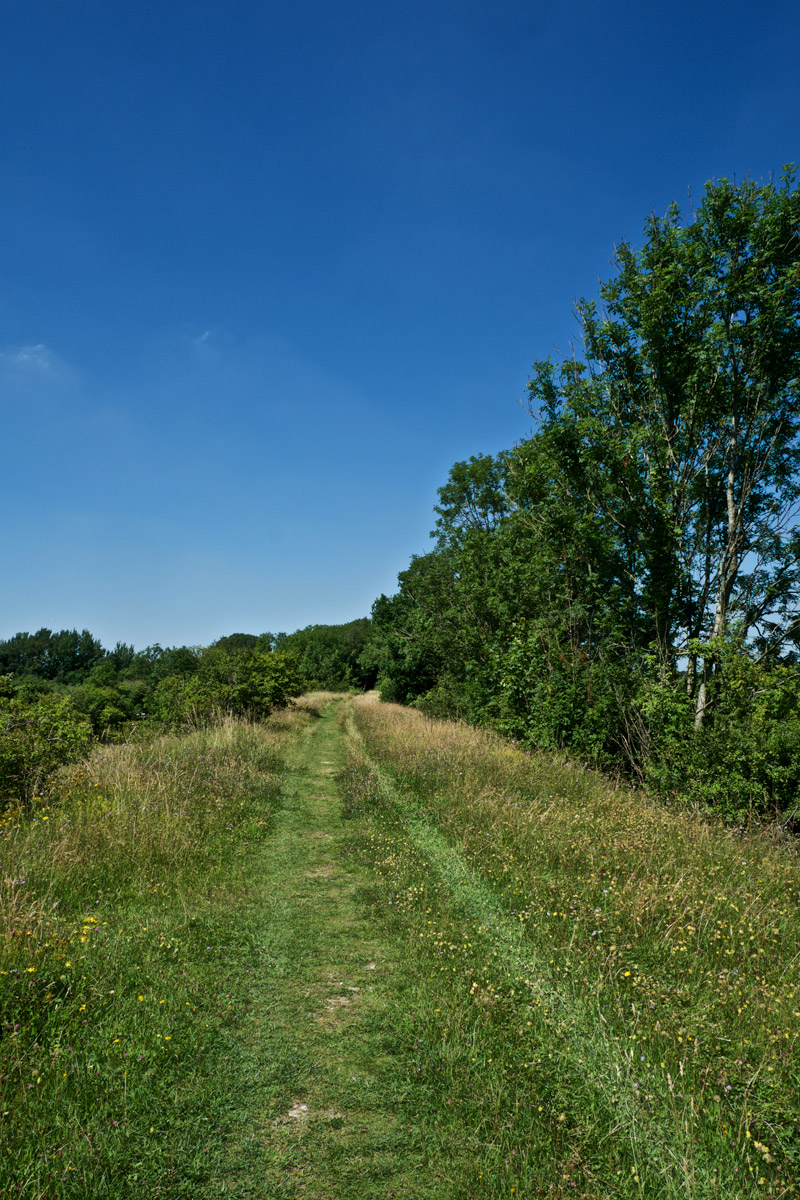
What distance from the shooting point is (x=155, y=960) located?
4836mm

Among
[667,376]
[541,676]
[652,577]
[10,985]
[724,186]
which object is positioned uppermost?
[724,186]

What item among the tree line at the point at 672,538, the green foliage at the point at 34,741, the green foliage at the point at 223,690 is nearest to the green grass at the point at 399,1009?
the green foliage at the point at 34,741

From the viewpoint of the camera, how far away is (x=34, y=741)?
27.9ft

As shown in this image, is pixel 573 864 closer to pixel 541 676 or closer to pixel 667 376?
pixel 541 676

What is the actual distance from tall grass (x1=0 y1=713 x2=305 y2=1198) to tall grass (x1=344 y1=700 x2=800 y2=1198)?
1.58 meters

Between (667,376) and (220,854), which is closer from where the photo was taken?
(220,854)

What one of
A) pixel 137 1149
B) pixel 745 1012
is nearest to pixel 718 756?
pixel 745 1012

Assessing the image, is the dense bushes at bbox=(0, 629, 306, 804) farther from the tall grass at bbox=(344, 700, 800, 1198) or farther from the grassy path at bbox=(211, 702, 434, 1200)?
the tall grass at bbox=(344, 700, 800, 1198)

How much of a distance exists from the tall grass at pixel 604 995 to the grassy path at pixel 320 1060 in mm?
335

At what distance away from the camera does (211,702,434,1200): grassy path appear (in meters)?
2.93

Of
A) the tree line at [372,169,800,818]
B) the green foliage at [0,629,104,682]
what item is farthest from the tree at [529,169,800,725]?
the green foliage at [0,629,104,682]

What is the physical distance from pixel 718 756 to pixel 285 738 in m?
13.2

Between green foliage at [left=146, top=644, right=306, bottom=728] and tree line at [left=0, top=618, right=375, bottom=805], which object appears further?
green foliage at [left=146, top=644, right=306, bottom=728]

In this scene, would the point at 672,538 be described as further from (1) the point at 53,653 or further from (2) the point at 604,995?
(1) the point at 53,653
